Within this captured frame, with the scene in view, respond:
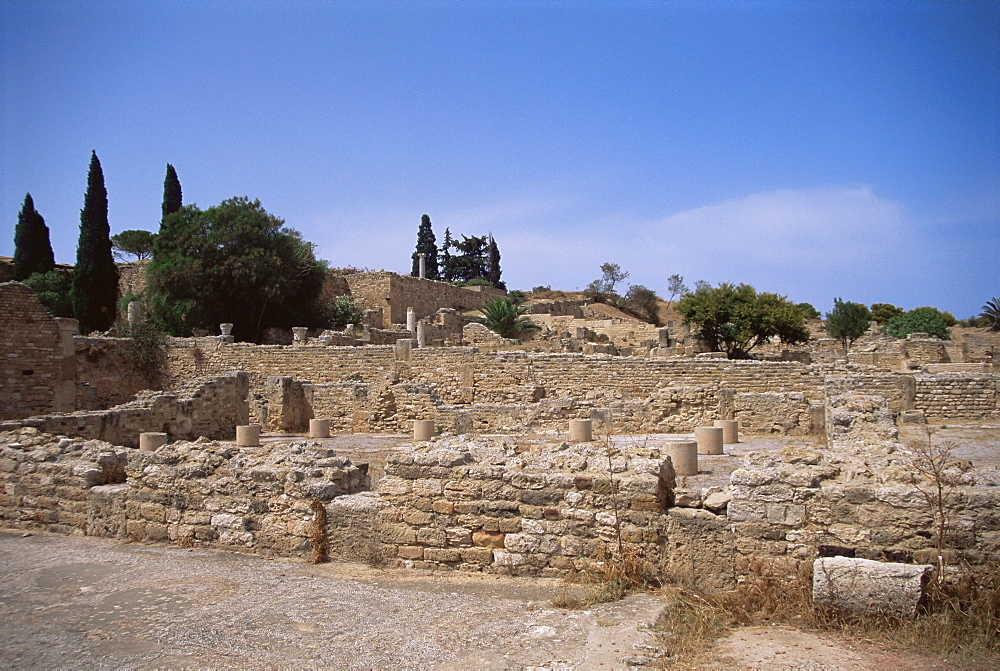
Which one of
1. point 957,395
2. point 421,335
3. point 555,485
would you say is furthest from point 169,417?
point 957,395

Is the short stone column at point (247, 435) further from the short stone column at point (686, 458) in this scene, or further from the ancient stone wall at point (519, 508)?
the ancient stone wall at point (519, 508)

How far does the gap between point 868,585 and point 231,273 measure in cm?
3131

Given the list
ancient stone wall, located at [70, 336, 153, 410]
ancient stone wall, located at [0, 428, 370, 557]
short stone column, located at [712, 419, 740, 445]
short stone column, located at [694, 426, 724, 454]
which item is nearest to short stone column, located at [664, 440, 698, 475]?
short stone column, located at [694, 426, 724, 454]

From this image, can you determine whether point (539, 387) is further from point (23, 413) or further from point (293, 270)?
point (293, 270)

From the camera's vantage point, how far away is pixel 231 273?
103 ft

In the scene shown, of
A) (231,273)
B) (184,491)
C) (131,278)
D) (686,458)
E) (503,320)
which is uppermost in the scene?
(131,278)

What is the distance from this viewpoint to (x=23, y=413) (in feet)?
56.1

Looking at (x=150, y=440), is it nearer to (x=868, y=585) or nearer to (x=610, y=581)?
(x=610, y=581)

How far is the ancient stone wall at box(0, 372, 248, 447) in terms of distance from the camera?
10679 mm

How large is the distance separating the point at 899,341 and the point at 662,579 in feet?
98.0

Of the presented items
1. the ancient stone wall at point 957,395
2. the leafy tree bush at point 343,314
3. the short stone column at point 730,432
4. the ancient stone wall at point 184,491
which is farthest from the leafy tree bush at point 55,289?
the ancient stone wall at point 957,395

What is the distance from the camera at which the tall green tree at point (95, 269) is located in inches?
1460

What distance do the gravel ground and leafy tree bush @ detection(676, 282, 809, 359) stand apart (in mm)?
26615

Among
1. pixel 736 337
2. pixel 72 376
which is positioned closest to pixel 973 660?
pixel 72 376
